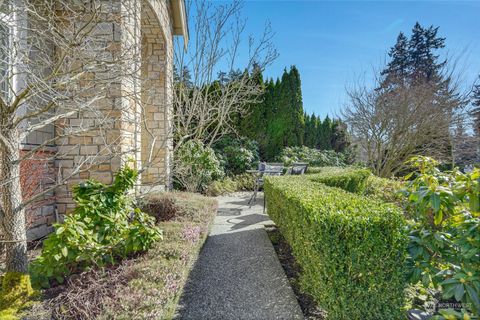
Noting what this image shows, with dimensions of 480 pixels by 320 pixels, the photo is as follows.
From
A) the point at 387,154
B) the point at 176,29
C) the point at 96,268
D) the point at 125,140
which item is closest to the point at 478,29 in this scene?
the point at 387,154

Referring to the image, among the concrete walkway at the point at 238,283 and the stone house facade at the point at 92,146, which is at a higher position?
the stone house facade at the point at 92,146

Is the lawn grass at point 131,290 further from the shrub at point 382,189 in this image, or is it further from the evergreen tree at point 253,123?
A: the evergreen tree at point 253,123

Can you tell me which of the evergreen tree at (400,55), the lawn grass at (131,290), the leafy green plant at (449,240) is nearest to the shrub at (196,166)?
the lawn grass at (131,290)

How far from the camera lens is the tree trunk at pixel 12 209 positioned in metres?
2.09

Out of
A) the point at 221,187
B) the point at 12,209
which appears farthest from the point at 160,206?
the point at 221,187

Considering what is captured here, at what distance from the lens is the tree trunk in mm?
2086

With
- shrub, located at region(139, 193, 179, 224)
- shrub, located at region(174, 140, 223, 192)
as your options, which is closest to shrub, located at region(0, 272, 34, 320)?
shrub, located at region(139, 193, 179, 224)

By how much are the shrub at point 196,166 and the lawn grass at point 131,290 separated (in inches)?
190

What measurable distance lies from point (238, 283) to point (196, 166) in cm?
543

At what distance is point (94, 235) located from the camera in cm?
249

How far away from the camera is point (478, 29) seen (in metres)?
8.03

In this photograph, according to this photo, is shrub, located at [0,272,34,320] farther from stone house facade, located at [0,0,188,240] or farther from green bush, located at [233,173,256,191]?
green bush, located at [233,173,256,191]

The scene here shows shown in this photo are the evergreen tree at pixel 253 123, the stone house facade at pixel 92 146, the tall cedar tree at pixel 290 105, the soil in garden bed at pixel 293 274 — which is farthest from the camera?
the tall cedar tree at pixel 290 105

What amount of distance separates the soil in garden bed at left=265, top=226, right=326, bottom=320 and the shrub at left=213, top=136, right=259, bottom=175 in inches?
202
